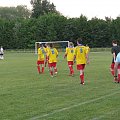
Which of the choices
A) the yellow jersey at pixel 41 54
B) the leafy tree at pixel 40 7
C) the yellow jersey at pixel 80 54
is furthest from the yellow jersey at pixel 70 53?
the leafy tree at pixel 40 7

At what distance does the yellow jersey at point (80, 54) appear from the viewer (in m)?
16.4

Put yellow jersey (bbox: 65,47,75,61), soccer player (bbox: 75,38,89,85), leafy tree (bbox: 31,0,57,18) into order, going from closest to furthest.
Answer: soccer player (bbox: 75,38,89,85) → yellow jersey (bbox: 65,47,75,61) → leafy tree (bbox: 31,0,57,18)

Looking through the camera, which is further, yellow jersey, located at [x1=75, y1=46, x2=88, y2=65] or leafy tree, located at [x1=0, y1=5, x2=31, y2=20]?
leafy tree, located at [x1=0, y1=5, x2=31, y2=20]

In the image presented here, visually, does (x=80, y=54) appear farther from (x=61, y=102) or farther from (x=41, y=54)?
(x=41, y=54)

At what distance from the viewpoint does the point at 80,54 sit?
54.1 ft

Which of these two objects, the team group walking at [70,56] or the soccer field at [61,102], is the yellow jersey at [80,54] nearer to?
the team group walking at [70,56]

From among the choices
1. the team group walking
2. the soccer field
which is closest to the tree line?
the team group walking

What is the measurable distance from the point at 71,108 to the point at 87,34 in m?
81.9

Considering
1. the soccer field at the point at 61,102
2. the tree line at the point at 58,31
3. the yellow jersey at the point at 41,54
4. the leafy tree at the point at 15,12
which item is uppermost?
the leafy tree at the point at 15,12

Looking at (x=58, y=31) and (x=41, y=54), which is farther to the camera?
(x=58, y=31)

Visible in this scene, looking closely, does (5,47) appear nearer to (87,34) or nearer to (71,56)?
(87,34)

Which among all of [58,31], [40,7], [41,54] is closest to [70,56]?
[41,54]

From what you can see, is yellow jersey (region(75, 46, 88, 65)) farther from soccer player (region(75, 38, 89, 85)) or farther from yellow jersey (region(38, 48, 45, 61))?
yellow jersey (region(38, 48, 45, 61))

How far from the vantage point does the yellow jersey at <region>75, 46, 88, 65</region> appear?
53.7 feet
